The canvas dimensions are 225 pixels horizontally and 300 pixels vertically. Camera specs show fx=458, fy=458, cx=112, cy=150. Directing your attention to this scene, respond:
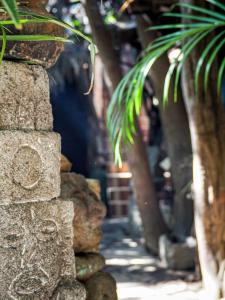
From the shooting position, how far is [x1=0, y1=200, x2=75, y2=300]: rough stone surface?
5.10 ft

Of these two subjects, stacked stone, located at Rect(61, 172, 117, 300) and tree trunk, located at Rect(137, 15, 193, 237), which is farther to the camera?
tree trunk, located at Rect(137, 15, 193, 237)

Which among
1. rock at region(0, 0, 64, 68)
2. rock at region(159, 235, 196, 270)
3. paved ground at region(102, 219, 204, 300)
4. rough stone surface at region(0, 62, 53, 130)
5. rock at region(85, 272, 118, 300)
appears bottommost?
paved ground at region(102, 219, 204, 300)

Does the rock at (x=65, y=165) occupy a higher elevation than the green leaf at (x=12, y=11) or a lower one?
lower

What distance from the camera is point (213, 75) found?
365 centimetres

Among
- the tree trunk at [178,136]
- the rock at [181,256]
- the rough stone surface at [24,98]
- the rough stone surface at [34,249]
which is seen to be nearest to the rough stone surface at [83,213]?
the rough stone surface at [34,249]

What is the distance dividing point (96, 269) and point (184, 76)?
76.5 inches

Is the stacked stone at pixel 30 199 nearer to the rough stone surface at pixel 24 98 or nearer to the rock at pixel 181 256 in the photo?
the rough stone surface at pixel 24 98

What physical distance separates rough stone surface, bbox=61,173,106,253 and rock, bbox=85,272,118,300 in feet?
0.48

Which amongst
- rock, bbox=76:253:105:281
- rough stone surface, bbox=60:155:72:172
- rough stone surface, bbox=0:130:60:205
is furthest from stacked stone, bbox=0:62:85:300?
rough stone surface, bbox=60:155:72:172

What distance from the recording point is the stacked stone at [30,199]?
156cm

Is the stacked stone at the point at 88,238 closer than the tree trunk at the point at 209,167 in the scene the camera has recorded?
Yes

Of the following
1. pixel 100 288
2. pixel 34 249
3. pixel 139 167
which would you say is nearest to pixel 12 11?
pixel 34 249

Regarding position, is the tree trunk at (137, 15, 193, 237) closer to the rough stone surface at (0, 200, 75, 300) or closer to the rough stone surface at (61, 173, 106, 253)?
the rough stone surface at (61, 173, 106, 253)

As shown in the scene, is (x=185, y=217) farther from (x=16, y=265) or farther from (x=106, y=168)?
(x=106, y=168)
